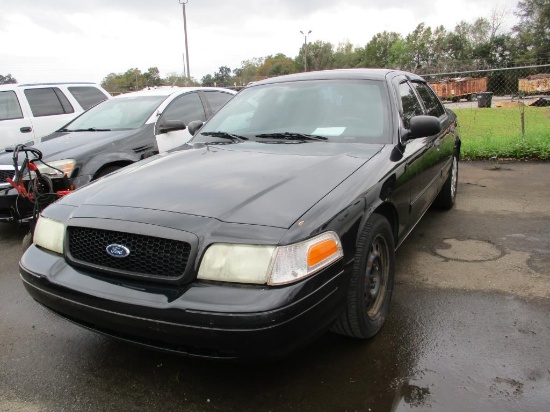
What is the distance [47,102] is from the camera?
785cm

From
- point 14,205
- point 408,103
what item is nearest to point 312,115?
point 408,103

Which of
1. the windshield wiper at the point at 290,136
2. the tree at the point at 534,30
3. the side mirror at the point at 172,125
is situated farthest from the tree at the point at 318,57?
the windshield wiper at the point at 290,136

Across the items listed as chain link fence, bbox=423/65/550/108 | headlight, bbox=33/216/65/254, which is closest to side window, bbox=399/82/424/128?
headlight, bbox=33/216/65/254

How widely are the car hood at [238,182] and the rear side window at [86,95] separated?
5.77 m

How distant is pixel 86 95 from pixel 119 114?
2.80m

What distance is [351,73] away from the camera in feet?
12.4

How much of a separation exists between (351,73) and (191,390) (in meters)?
2.76

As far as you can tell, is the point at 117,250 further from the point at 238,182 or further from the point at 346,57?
the point at 346,57

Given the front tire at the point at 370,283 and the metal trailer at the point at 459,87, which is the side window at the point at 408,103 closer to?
the front tire at the point at 370,283

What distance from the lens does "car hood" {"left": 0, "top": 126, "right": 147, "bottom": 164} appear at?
4.84 metres

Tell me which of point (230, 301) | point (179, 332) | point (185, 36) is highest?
point (185, 36)

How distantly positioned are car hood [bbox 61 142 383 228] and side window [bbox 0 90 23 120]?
19.2ft

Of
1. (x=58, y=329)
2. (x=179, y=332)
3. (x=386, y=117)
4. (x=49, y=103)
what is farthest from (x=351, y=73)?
(x=49, y=103)

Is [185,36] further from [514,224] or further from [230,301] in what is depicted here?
[230,301]
